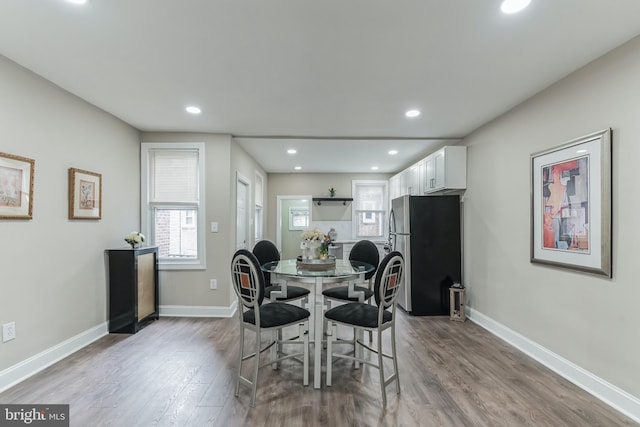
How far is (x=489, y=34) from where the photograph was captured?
1963mm

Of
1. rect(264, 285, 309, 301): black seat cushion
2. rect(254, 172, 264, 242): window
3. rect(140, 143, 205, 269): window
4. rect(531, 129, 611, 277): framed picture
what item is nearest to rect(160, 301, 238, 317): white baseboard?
rect(140, 143, 205, 269): window

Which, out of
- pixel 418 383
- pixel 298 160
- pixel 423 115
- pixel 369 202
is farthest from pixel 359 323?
pixel 369 202

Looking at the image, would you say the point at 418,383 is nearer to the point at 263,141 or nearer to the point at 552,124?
the point at 552,124

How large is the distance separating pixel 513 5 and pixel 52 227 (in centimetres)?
383

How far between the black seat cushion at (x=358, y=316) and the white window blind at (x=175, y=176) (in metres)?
2.68

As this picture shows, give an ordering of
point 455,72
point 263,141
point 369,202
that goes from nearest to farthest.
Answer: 1. point 455,72
2. point 263,141
3. point 369,202

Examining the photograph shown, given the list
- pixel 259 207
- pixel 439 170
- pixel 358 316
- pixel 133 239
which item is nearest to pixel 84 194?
pixel 133 239

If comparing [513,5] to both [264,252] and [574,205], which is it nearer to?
[574,205]

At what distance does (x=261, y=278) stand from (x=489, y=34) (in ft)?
7.23

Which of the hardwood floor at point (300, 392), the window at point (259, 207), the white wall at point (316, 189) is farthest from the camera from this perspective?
the white wall at point (316, 189)

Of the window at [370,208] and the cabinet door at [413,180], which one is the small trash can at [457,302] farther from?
the window at [370,208]

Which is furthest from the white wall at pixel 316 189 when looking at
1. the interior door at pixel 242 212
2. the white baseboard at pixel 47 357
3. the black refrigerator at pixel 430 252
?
the white baseboard at pixel 47 357

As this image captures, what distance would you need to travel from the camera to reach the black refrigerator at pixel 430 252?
4.24m

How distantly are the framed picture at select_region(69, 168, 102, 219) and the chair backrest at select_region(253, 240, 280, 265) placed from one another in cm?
171
